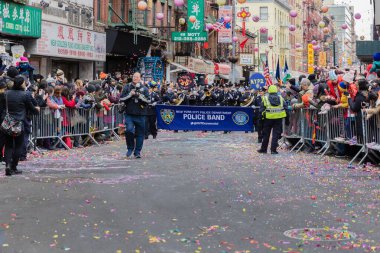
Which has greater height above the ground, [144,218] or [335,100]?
[335,100]

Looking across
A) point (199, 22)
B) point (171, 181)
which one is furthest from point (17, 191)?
point (199, 22)

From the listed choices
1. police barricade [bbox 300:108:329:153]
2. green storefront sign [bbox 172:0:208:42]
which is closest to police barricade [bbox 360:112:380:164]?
police barricade [bbox 300:108:329:153]

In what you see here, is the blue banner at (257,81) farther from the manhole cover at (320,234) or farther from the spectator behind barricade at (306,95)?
the manhole cover at (320,234)

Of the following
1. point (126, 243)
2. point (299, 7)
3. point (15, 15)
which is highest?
point (299, 7)

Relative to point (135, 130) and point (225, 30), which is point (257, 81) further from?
point (135, 130)

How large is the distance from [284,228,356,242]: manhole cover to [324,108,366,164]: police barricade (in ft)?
20.8

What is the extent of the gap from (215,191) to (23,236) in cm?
371

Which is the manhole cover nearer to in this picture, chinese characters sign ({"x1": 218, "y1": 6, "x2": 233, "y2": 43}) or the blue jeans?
the blue jeans

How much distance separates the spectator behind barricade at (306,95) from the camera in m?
16.8

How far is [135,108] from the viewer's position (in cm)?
1497

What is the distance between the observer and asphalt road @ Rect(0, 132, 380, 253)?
22.1ft

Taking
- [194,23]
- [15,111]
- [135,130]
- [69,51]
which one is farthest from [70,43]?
[15,111]

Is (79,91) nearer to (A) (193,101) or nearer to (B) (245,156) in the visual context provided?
(B) (245,156)

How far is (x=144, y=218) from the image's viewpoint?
7.91 metres
